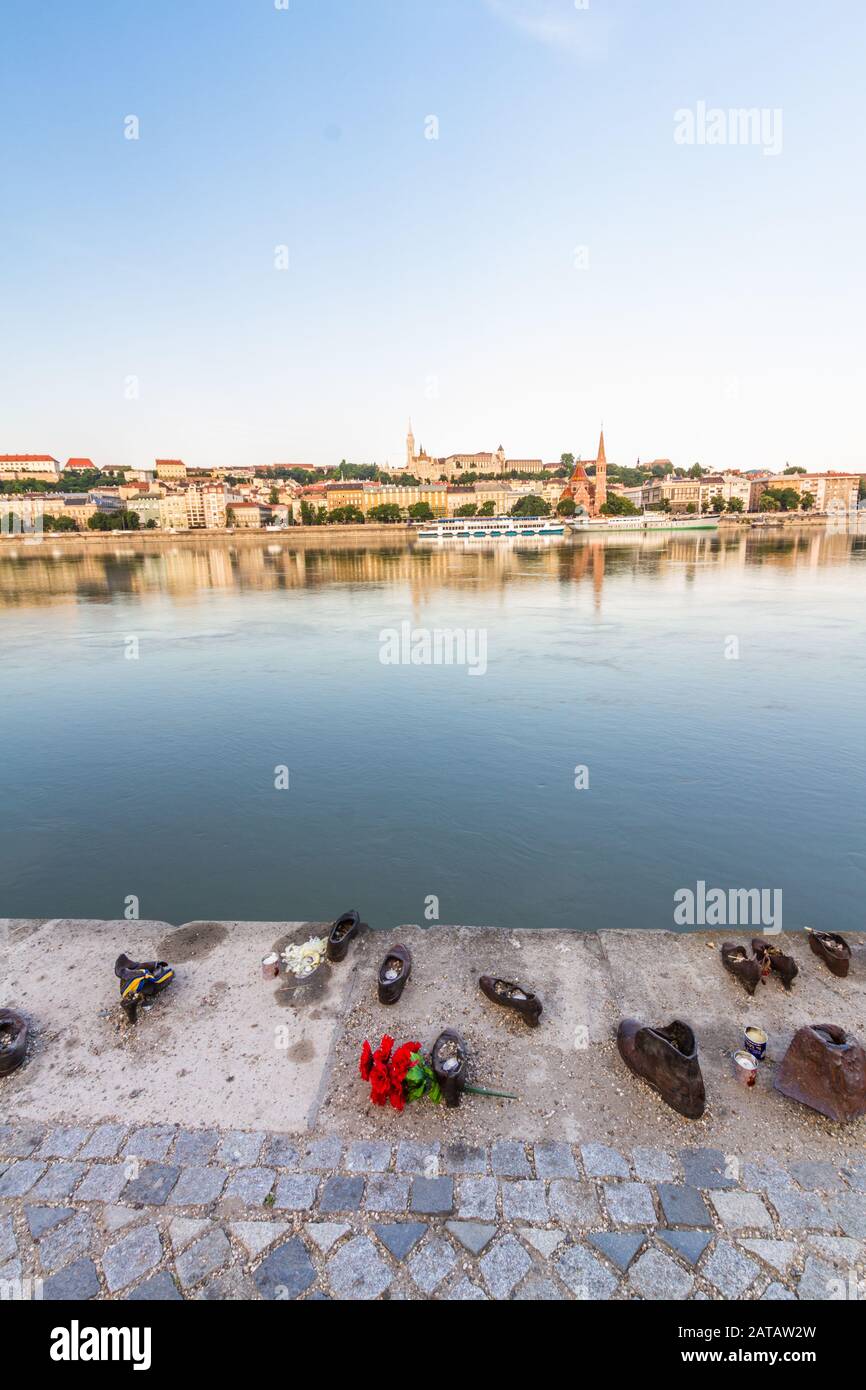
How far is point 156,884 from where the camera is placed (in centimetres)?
1041

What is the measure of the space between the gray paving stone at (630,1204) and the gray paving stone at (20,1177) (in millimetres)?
4202

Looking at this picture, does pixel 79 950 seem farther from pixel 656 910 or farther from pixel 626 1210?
pixel 656 910

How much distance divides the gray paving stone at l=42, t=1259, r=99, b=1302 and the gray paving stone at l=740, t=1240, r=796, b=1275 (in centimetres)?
422

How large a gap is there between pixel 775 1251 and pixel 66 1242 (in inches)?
185

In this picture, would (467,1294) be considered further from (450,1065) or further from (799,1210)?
(799,1210)

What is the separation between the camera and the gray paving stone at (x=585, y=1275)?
12.9 ft

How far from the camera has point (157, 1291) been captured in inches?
158

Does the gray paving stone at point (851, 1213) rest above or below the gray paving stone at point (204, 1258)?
above

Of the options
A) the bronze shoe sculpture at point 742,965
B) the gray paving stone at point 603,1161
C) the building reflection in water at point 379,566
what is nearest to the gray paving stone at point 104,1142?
the gray paving stone at point 603,1161

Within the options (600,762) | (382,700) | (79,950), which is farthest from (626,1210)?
(382,700)

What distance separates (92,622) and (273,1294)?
1526 inches

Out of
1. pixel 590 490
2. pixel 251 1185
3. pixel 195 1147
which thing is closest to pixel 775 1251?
pixel 251 1185

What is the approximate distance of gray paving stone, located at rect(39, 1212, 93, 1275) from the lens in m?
4.20

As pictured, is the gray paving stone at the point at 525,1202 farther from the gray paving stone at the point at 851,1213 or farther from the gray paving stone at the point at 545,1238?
the gray paving stone at the point at 851,1213
